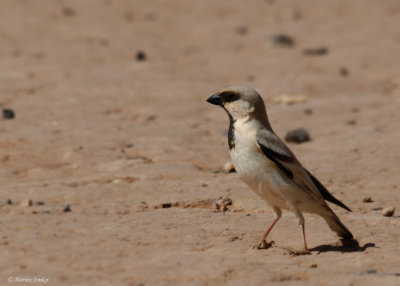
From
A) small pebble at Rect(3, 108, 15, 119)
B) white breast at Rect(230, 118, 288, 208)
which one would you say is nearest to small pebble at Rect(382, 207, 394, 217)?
white breast at Rect(230, 118, 288, 208)

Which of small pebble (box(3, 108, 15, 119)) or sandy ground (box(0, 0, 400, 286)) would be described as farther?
small pebble (box(3, 108, 15, 119))

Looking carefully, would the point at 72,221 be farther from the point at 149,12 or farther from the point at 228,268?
the point at 149,12

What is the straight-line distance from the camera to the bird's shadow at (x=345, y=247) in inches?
204

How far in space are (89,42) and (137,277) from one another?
8409 mm

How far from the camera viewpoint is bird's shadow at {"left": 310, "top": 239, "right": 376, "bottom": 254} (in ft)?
17.0

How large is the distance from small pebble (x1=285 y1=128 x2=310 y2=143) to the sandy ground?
0.11m

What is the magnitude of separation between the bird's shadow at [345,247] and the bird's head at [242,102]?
1.05 meters

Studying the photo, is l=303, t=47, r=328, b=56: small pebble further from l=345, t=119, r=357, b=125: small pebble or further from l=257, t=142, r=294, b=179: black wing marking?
l=257, t=142, r=294, b=179: black wing marking

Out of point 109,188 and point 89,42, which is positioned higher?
point 89,42

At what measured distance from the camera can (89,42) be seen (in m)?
12.4

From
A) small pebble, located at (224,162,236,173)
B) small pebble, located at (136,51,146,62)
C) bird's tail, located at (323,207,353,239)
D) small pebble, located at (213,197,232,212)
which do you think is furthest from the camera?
small pebble, located at (136,51,146,62)

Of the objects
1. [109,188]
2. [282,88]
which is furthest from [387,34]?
[109,188]

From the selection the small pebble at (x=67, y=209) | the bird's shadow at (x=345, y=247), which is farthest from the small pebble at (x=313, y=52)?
the bird's shadow at (x=345, y=247)

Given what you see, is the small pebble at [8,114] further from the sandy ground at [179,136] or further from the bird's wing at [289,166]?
the bird's wing at [289,166]
